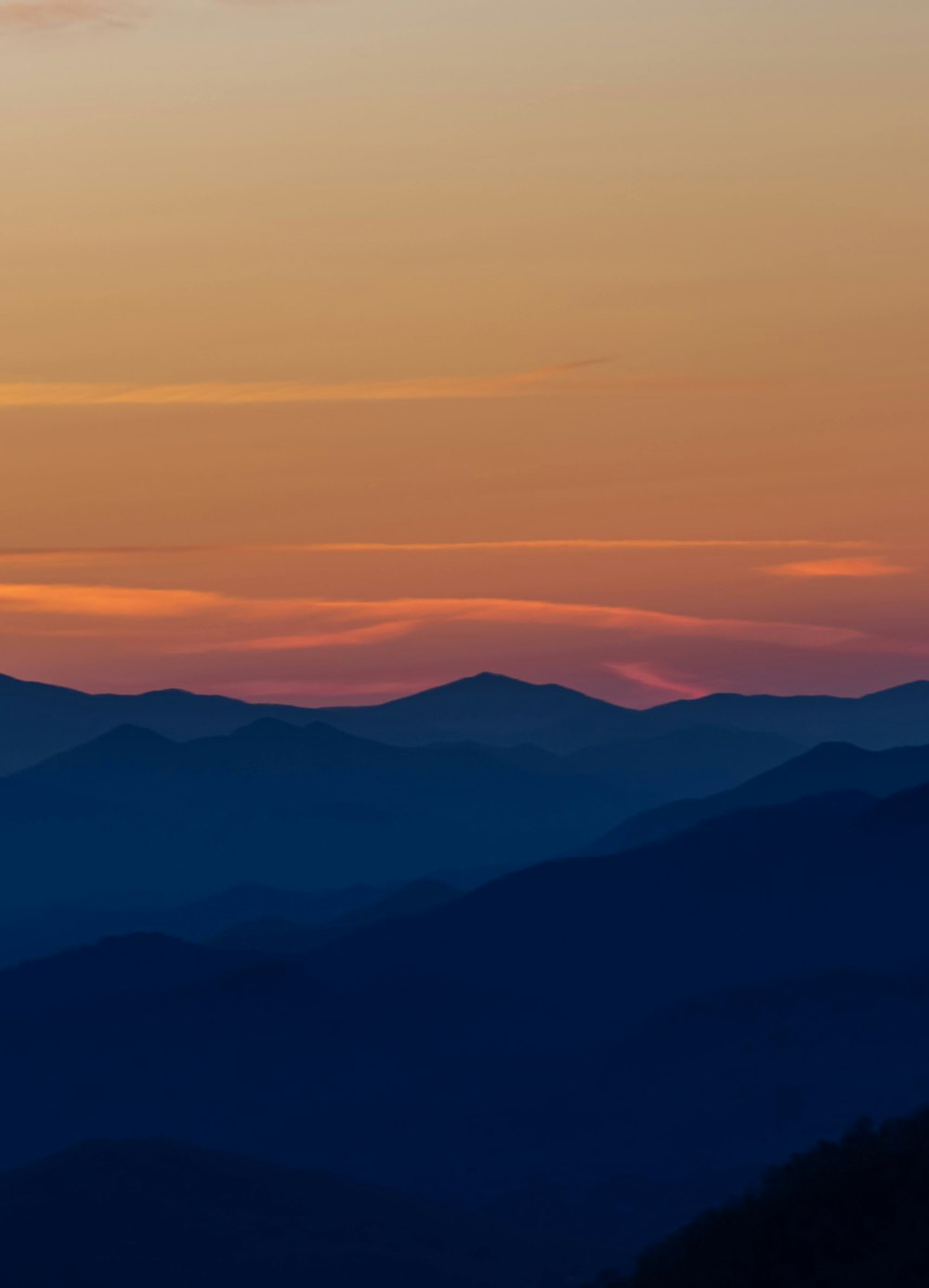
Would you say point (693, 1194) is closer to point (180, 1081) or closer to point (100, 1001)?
point (180, 1081)

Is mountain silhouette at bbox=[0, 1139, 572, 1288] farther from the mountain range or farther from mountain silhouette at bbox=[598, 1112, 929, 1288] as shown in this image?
mountain silhouette at bbox=[598, 1112, 929, 1288]

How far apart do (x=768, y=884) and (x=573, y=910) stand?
18.0 metres

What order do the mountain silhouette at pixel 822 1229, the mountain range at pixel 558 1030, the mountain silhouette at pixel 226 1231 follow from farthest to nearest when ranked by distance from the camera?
the mountain range at pixel 558 1030 → the mountain silhouette at pixel 226 1231 → the mountain silhouette at pixel 822 1229

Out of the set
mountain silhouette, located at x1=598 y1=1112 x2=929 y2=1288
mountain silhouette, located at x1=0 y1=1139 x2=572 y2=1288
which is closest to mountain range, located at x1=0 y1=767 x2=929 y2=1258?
mountain silhouette, located at x1=0 y1=1139 x2=572 y2=1288

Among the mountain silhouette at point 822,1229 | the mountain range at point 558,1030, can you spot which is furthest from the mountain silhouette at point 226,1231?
the mountain silhouette at point 822,1229

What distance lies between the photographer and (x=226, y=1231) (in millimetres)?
84438

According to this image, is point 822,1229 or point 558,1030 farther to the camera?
point 558,1030

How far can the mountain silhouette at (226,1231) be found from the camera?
81375 mm

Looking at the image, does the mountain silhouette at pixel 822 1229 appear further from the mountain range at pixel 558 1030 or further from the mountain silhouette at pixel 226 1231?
the mountain range at pixel 558 1030

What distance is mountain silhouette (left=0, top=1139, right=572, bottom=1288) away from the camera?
81375 mm

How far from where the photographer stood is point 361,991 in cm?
15688

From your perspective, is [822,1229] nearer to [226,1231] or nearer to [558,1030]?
[226,1231]

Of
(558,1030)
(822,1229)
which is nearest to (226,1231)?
(822,1229)

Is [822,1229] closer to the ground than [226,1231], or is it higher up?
higher up
